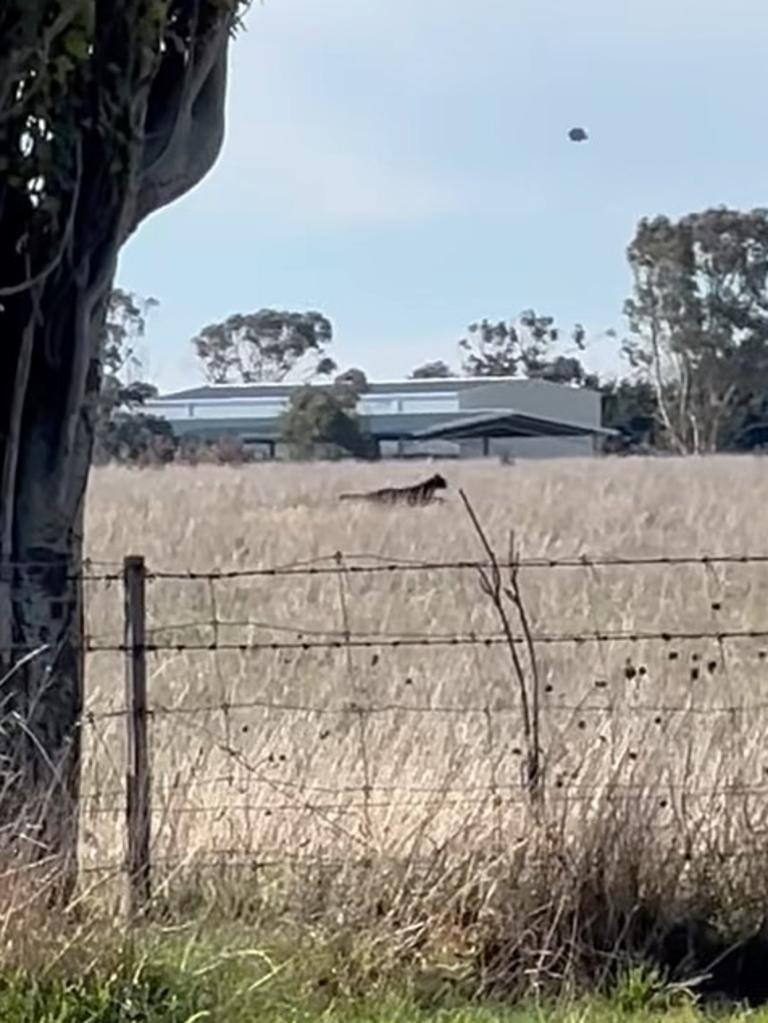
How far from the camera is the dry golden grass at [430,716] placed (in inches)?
280

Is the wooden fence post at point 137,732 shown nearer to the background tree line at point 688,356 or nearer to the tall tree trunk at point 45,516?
the tall tree trunk at point 45,516

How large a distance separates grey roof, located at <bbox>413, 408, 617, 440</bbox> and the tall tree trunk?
74800mm

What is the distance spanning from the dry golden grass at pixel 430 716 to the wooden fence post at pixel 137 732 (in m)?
0.15

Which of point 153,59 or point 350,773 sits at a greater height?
point 153,59

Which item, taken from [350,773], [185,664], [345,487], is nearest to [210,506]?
[345,487]

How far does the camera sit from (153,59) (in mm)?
7086

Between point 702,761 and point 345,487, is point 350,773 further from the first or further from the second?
point 345,487

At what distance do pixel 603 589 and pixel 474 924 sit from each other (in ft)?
36.4

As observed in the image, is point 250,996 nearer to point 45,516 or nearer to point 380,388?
point 45,516

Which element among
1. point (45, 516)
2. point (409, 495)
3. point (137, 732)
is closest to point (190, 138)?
point (45, 516)

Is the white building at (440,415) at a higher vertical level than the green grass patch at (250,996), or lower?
higher

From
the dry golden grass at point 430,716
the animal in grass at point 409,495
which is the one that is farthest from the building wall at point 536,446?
the dry golden grass at point 430,716

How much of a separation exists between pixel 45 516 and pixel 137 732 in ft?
2.76

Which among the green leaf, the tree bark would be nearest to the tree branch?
the tree bark
